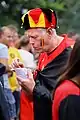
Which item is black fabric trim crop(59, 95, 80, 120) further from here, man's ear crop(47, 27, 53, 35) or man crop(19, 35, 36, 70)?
man crop(19, 35, 36, 70)

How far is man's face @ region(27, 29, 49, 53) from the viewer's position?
18.1 ft

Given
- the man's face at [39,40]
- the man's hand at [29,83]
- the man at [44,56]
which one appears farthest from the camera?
the man's face at [39,40]

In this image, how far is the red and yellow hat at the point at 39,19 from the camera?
5.66 metres

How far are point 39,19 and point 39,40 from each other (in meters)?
0.24

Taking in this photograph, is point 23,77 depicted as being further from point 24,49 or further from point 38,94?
point 24,49

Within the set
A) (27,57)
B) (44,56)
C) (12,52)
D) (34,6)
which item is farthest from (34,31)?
(34,6)

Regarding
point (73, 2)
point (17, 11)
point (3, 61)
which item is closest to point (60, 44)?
point (3, 61)

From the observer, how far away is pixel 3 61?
7.05 metres

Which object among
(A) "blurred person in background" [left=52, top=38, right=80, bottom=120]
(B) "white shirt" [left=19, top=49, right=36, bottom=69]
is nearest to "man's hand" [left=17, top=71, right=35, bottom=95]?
(A) "blurred person in background" [left=52, top=38, right=80, bottom=120]

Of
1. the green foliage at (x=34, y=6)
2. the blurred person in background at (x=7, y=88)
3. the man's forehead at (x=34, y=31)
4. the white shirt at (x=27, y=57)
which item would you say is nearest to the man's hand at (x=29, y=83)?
the man's forehead at (x=34, y=31)

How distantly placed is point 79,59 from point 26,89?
174 centimetres

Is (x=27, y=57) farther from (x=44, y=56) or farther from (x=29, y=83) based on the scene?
(x=29, y=83)

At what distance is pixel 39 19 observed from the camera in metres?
5.68

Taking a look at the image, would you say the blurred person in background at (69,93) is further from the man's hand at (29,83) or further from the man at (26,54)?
the man at (26,54)
